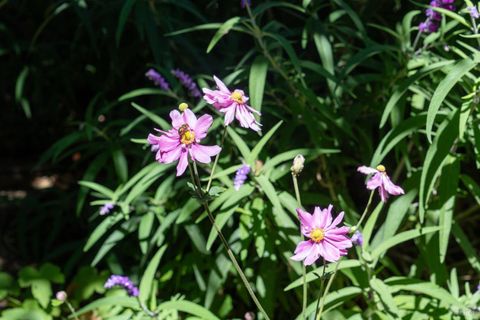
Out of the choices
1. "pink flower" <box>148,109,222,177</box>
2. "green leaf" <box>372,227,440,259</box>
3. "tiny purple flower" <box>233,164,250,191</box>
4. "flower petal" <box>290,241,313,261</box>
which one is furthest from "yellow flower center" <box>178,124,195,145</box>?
"green leaf" <box>372,227,440,259</box>

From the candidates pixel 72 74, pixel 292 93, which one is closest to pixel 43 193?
pixel 72 74

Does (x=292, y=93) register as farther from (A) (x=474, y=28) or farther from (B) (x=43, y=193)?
(B) (x=43, y=193)

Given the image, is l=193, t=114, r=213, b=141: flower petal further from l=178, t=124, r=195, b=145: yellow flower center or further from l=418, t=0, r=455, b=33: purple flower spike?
l=418, t=0, r=455, b=33: purple flower spike

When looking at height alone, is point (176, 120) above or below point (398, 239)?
above

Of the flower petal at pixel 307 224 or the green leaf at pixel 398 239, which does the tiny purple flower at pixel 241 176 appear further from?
the flower petal at pixel 307 224

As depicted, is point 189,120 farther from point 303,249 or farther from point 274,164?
point 274,164

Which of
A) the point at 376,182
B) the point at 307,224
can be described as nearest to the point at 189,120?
the point at 307,224

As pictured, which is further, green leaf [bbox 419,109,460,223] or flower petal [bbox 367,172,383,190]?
green leaf [bbox 419,109,460,223]

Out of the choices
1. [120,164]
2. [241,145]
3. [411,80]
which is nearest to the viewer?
[411,80]
